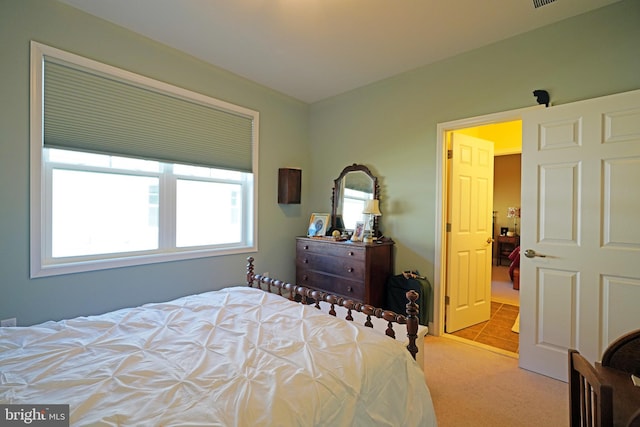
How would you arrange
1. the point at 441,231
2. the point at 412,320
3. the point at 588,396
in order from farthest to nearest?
the point at 441,231 < the point at 412,320 < the point at 588,396

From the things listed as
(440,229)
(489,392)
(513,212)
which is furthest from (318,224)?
(513,212)

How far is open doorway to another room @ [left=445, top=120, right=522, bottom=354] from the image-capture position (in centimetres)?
314

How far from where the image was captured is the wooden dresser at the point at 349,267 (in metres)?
3.08

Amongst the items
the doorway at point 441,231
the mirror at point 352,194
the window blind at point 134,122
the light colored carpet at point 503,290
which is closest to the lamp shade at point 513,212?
the light colored carpet at point 503,290

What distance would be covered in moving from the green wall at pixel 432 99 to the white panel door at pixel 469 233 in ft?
0.87

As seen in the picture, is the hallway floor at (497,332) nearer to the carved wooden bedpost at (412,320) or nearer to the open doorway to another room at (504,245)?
the open doorway to another room at (504,245)

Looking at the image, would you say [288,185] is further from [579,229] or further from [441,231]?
[579,229]

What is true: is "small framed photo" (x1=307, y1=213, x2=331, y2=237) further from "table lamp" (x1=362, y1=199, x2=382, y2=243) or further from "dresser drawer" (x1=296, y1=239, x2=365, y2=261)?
"table lamp" (x1=362, y1=199, x2=382, y2=243)

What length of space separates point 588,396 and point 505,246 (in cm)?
672

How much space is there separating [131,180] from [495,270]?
22.3 ft

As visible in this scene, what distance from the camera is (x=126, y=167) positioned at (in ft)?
9.12

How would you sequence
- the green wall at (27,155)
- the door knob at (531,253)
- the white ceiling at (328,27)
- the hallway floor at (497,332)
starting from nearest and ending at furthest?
the green wall at (27,155), the white ceiling at (328,27), the door knob at (531,253), the hallway floor at (497,332)

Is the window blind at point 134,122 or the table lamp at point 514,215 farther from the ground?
the window blind at point 134,122

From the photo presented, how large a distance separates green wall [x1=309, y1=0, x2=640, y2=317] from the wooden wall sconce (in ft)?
1.23
